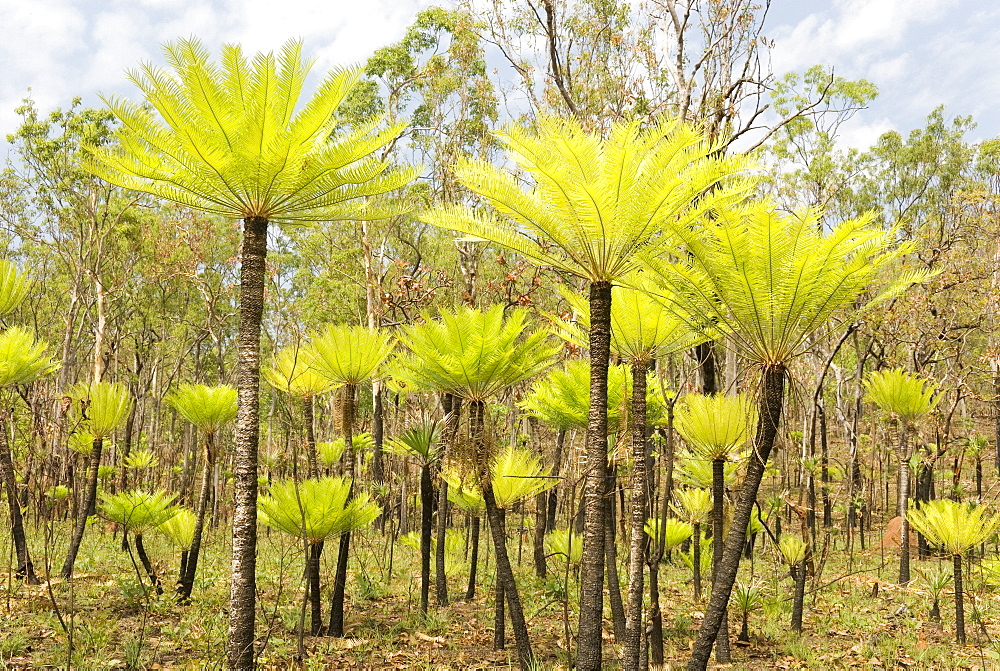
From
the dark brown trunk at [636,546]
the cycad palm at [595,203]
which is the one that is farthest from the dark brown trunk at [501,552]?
the cycad palm at [595,203]

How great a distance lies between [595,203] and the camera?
5.15 m

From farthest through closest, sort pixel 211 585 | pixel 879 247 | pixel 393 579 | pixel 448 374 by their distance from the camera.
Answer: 1. pixel 393 579
2. pixel 211 585
3. pixel 448 374
4. pixel 879 247

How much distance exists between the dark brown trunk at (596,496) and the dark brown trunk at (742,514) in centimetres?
80

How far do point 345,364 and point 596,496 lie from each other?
3.91 meters

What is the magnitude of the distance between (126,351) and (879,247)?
29673mm

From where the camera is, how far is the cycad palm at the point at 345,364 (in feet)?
25.3

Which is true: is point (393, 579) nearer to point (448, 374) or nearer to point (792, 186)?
point (448, 374)

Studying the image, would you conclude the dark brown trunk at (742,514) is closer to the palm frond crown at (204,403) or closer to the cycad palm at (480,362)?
the cycad palm at (480,362)

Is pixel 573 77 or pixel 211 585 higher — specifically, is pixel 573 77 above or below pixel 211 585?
above

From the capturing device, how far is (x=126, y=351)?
2752 centimetres

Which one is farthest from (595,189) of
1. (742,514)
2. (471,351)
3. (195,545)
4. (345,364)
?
(195,545)

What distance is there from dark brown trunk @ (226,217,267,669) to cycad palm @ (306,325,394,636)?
189 centimetres

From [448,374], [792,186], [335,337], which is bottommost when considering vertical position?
[448,374]

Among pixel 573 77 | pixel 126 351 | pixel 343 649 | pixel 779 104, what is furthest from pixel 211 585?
pixel 126 351
